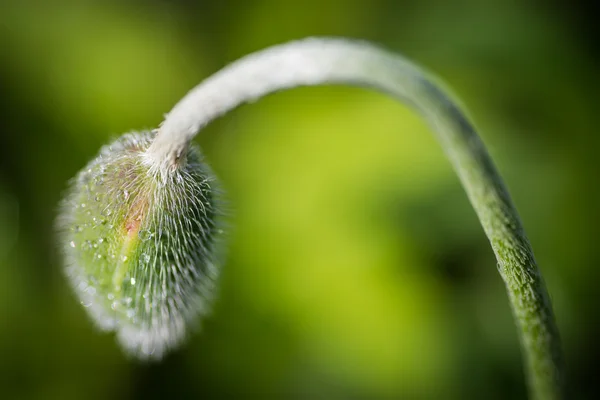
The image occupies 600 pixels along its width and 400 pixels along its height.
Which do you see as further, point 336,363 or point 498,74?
point 498,74

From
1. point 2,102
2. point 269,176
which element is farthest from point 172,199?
point 2,102

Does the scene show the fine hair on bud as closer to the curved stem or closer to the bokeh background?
the curved stem

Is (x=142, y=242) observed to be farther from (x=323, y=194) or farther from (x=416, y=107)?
(x=323, y=194)

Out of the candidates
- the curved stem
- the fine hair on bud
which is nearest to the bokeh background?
the fine hair on bud

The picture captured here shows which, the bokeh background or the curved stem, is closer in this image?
the curved stem

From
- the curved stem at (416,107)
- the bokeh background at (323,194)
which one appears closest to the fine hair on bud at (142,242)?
the curved stem at (416,107)

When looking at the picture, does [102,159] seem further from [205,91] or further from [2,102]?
[2,102]
